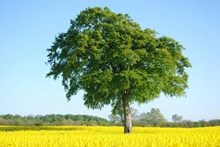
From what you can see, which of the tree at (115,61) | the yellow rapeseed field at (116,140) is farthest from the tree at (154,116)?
the yellow rapeseed field at (116,140)

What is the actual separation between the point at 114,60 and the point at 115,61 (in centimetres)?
22

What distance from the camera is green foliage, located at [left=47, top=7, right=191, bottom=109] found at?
34.5 metres

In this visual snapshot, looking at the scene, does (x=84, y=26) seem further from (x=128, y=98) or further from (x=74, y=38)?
(x=128, y=98)

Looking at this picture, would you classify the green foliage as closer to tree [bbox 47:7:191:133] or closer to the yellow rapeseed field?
tree [bbox 47:7:191:133]

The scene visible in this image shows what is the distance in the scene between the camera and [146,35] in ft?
124

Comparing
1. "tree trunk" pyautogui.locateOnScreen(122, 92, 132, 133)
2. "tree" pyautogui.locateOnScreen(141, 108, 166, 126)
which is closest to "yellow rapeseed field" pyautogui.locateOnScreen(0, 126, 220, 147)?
"tree trunk" pyautogui.locateOnScreen(122, 92, 132, 133)

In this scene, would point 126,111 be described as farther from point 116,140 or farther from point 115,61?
point 116,140

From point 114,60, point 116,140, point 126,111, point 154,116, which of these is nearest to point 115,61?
point 114,60

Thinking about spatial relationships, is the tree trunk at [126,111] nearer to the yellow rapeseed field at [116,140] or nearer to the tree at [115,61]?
the tree at [115,61]

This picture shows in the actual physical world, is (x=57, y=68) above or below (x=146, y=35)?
below

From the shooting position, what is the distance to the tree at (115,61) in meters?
34.5

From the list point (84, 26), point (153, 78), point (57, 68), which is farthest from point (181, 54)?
point (57, 68)

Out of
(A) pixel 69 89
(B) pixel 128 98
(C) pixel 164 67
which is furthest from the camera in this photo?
(B) pixel 128 98

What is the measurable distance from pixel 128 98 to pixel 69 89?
735 centimetres
